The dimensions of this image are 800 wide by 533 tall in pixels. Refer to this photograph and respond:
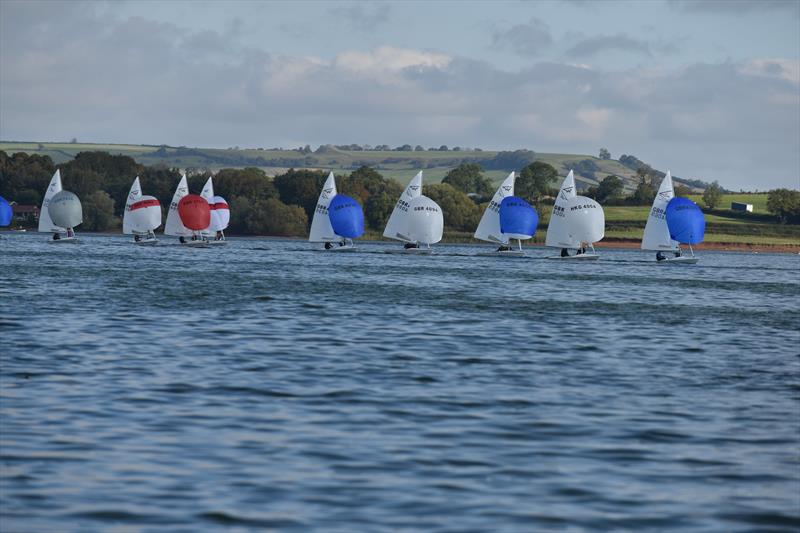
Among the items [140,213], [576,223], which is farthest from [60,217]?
[576,223]

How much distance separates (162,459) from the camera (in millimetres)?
17156

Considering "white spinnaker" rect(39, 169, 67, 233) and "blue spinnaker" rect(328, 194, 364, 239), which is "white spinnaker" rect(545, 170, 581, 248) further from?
"white spinnaker" rect(39, 169, 67, 233)

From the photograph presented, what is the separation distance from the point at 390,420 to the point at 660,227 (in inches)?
3768

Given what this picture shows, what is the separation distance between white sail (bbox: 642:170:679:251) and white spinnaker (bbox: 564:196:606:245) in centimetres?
503

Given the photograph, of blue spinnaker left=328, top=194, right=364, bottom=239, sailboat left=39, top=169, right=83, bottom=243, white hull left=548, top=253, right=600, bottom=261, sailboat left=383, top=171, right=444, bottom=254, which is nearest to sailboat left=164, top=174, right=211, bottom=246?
sailboat left=39, top=169, right=83, bottom=243

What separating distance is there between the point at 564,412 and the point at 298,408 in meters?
4.66

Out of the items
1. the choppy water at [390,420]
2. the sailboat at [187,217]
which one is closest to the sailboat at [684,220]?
the sailboat at [187,217]

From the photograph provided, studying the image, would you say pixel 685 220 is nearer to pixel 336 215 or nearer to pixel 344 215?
pixel 344 215

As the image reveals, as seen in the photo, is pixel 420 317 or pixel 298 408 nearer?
pixel 298 408

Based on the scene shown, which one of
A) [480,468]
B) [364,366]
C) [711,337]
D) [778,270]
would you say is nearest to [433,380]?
[364,366]

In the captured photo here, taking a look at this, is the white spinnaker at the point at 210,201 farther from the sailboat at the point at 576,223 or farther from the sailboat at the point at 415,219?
the sailboat at the point at 576,223

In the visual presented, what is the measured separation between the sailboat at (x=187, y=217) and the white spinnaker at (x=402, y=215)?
20.4 metres

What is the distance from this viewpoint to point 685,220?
362 feet

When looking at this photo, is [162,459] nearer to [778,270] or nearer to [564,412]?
[564,412]
